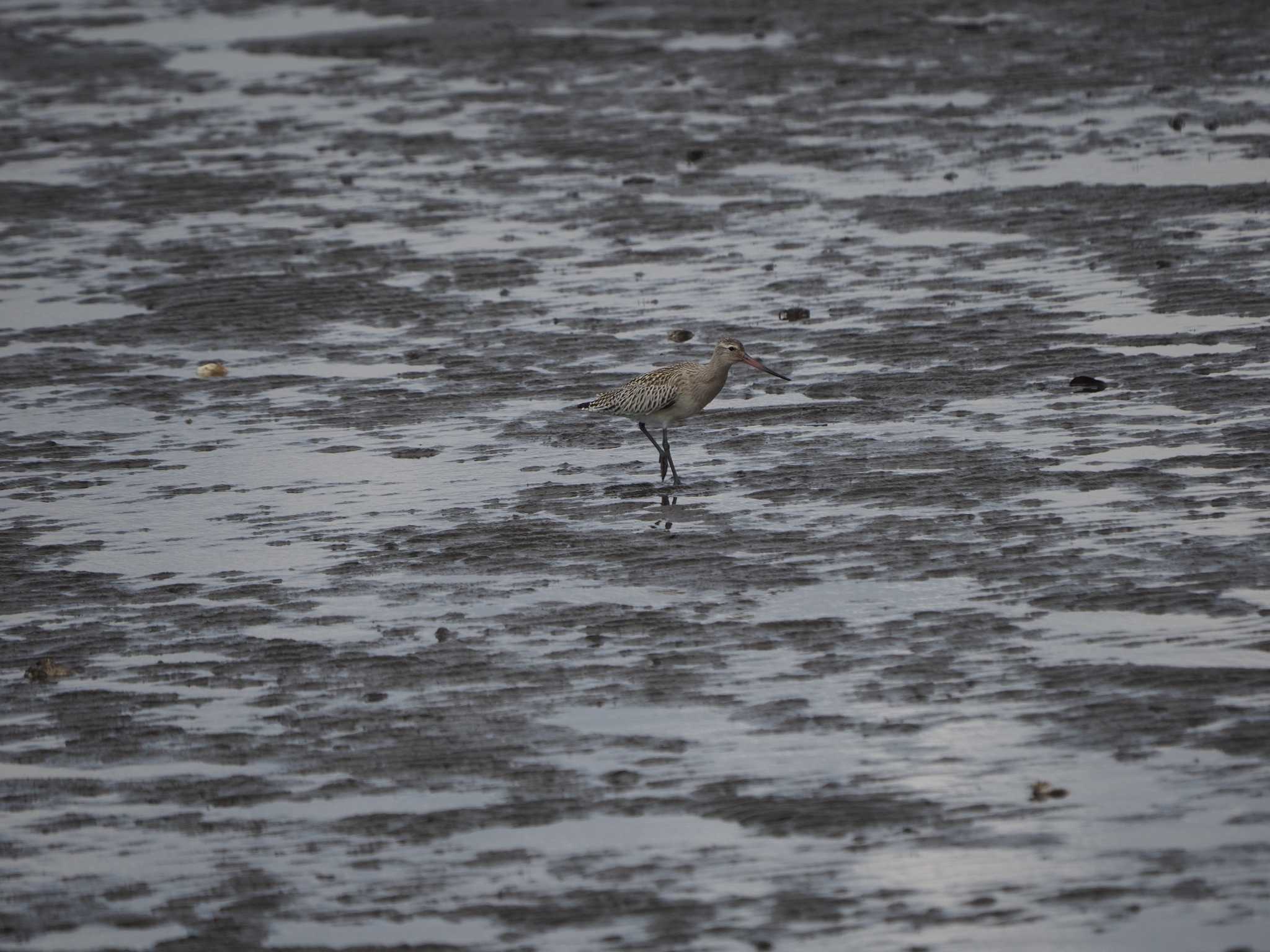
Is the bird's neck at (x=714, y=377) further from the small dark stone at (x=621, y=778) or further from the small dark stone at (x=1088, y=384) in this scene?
the small dark stone at (x=621, y=778)

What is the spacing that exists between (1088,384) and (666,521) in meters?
3.78

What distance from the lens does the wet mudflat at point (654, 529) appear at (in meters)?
8.88

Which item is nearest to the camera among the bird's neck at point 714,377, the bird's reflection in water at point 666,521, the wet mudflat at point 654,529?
the wet mudflat at point 654,529

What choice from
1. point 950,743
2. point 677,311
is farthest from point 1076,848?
point 677,311

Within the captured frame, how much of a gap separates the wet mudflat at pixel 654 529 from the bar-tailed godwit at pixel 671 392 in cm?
38

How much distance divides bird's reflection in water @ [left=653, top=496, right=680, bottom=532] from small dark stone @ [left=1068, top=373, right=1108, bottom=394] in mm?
3366

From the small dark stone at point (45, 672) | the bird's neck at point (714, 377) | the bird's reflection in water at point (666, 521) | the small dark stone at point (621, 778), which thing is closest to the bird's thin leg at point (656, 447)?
the bird's reflection in water at point (666, 521)

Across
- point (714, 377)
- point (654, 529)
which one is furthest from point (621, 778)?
point (714, 377)

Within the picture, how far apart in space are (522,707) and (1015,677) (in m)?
2.37

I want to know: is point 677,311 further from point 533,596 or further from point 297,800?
point 297,800

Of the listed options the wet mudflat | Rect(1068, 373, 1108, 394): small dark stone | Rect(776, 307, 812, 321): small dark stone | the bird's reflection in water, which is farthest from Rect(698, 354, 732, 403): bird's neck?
Rect(776, 307, 812, 321): small dark stone

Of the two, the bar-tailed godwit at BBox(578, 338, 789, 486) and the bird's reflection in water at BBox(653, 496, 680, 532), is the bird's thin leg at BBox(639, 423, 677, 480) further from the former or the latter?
→ the bird's reflection in water at BBox(653, 496, 680, 532)

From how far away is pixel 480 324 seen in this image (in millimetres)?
18969

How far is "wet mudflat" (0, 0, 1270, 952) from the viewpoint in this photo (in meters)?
8.88
